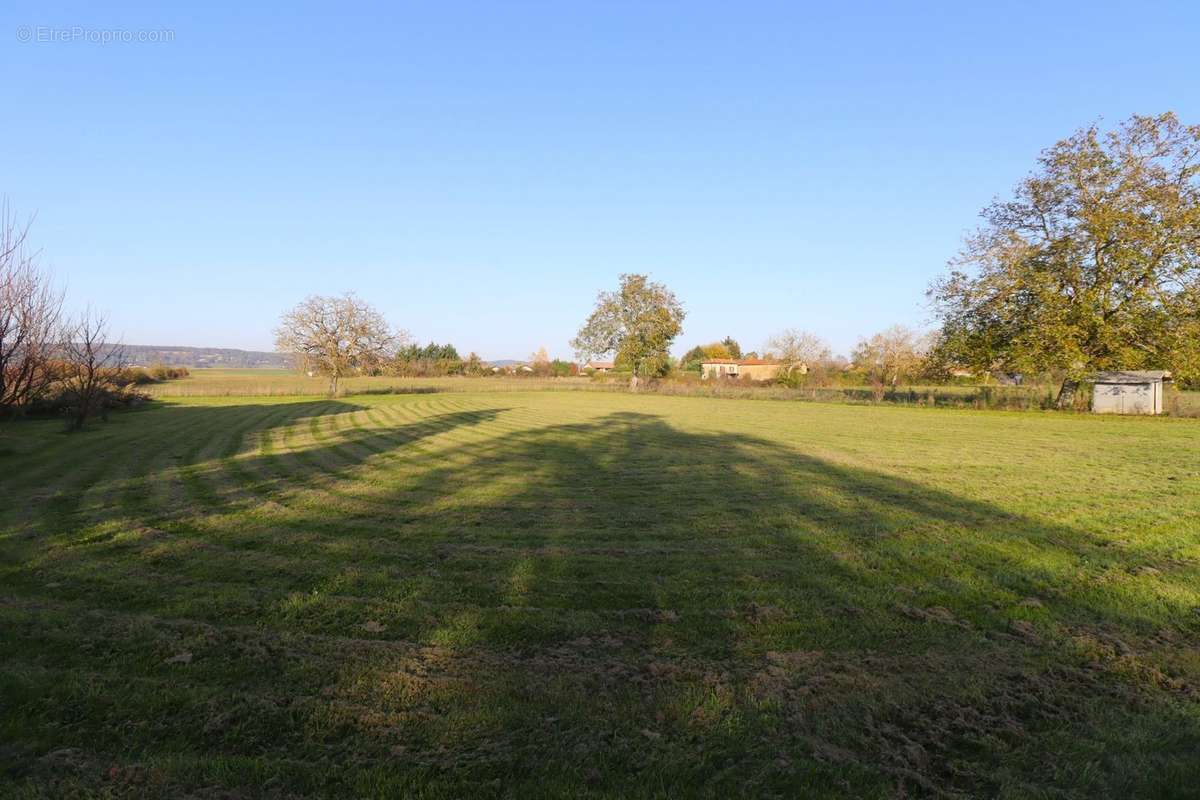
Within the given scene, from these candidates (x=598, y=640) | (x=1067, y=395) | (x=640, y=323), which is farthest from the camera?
(x=640, y=323)

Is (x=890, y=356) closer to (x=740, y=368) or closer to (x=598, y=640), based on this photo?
(x=740, y=368)

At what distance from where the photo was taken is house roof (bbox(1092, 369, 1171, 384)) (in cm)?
2452

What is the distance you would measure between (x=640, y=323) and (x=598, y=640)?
161 feet

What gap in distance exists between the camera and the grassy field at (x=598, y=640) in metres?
2.69

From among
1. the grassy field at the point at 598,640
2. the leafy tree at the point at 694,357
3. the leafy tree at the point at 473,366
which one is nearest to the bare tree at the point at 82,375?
the grassy field at the point at 598,640

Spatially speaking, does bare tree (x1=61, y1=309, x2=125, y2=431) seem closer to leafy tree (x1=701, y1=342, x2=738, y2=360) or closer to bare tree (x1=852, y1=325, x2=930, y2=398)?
bare tree (x1=852, y1=325, x2=930, y2=398)

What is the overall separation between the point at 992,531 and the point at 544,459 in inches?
317

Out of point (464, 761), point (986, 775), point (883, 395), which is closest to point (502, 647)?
point (464, 761)

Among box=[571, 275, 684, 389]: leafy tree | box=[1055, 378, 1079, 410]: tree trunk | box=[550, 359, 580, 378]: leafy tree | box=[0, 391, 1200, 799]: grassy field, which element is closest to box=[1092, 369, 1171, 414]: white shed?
box=[1055, 378, 1079, 410]: tree trunk

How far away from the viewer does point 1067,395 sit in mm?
27828

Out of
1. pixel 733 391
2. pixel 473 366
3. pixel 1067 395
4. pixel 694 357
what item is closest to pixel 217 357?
pixel 473 366

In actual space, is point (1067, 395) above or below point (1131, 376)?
below

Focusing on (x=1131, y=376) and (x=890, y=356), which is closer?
(x=1131, y=376)

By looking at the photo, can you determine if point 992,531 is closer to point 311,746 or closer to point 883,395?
point 311,746
